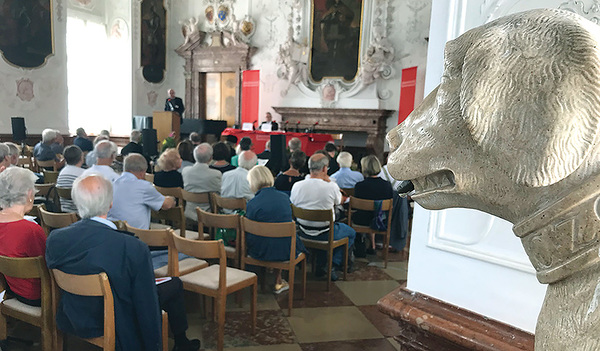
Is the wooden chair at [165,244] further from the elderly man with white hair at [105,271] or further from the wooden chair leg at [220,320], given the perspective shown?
the elderly man with white hair at [105,271]

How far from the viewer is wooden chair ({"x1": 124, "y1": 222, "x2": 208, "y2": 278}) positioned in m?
2.80

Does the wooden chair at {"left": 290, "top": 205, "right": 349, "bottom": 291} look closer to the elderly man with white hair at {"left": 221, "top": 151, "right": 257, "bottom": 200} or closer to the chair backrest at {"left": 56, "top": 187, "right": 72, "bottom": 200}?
the elderly man with white hair at {"left": 221, "top": 151, "right": 257, "bottom": 200}

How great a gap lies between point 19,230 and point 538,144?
8.78 feet

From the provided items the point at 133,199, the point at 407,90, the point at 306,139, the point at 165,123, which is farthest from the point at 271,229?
the point at 407,90

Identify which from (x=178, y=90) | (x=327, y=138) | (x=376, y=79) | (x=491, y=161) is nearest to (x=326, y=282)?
(x=491, y=161)

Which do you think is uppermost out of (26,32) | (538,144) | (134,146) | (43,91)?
(26,32)

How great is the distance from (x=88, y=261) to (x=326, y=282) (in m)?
2.61

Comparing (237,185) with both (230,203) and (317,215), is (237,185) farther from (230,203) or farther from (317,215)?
(317,215)

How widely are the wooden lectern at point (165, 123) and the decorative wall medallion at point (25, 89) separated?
11.9ft

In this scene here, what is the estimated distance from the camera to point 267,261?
3.51 metres

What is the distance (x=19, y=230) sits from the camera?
2352mm

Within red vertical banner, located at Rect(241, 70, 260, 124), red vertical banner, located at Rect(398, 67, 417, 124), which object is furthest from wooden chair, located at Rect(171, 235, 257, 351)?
red vertical banner, located at Rect(241, 70, 260, 124)

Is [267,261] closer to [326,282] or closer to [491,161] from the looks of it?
[326,282]

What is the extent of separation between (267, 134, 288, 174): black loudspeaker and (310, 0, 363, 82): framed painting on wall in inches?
209
